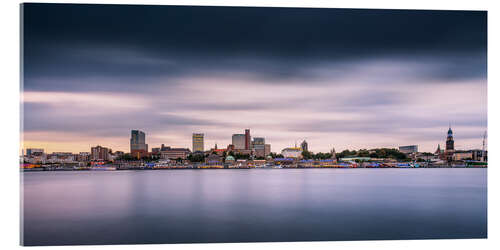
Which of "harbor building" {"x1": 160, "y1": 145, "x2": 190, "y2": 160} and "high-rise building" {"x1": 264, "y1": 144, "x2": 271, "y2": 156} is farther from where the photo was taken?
"harbor building" {"x1": 160, "y1": 145, "x2": 190, "y2": 160}

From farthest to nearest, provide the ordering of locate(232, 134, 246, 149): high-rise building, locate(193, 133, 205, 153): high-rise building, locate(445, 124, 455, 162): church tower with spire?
locate(193, 133, 205, 153): high-rise building → locate(232, 134, 246, 149): high-rise building → locate(445, 124, 455, 162): church tower with spire

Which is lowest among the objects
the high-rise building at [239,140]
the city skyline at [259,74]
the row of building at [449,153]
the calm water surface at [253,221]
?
the calm water surface at [253,221]

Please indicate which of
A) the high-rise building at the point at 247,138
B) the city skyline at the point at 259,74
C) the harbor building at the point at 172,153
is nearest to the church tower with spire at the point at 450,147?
the city skyline at the point at 259,74

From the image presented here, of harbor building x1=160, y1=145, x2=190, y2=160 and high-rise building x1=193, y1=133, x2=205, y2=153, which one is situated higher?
high-rise building x1=193, y1=133, x2=205, y2=153

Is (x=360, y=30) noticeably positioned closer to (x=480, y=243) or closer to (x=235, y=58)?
(x=235, y=58)

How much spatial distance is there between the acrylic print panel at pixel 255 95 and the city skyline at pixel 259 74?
0.02 meters

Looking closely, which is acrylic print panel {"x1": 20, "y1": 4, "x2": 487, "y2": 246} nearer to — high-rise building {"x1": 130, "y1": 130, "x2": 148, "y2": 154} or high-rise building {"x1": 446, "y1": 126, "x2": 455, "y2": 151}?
high-rise building {"x1": 446, "y1": 126, "x2": 455, "y2": 151}

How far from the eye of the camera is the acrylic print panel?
13.6 feet

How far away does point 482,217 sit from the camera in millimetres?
4484

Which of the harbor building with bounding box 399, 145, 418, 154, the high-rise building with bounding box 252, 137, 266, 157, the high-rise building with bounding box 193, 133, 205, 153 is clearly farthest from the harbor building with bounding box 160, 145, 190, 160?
the harbor building with bounding box 399, 145, 418, 154

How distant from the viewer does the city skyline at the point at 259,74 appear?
166 inches

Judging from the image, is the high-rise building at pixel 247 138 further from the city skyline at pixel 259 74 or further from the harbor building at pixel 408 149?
the harbor building at pixel 408 149

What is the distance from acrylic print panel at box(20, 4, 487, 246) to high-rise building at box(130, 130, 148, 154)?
0.33 meters
